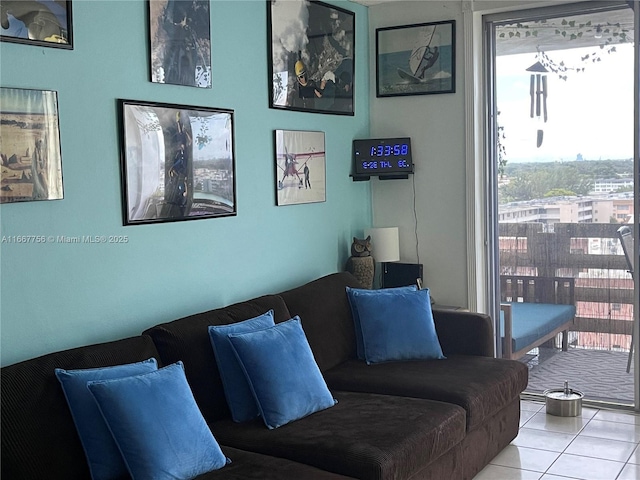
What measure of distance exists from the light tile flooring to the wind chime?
1.78 m

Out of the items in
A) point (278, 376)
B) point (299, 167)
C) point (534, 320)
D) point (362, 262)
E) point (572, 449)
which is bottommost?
point (572, 449)

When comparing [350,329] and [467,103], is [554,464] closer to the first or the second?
[350,329]

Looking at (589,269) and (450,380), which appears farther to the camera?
(589,269)

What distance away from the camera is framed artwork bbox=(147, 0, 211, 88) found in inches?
139

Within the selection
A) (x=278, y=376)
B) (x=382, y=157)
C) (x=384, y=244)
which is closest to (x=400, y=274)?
(x=384, y=244)

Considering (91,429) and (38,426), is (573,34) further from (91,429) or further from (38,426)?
(38,426)

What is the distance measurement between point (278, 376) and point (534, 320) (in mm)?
2438

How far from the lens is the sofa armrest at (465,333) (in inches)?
170

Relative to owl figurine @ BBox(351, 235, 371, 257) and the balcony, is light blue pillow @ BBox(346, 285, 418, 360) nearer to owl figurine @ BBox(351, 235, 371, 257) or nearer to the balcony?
owl figurine @ BBox(351, 235, 371, 257)

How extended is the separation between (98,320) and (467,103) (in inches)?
115

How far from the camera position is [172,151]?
11.9 ft

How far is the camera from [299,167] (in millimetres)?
4594

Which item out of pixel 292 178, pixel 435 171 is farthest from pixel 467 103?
pixel 292 178

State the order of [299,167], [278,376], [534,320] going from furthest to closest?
[534,320] < [299,167] < [278,376]
